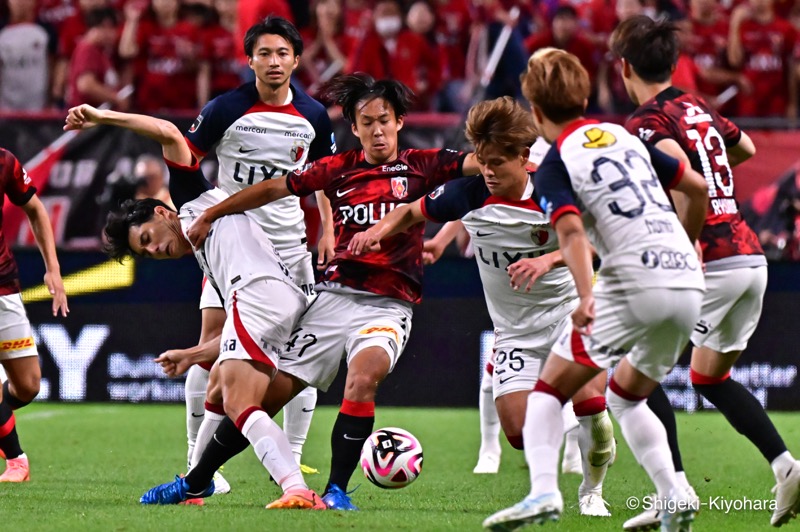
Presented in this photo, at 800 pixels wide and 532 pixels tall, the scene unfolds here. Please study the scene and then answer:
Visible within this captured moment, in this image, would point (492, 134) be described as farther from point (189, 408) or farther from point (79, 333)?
point (79, 333)

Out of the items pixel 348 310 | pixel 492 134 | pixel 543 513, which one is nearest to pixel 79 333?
pixel 348 310

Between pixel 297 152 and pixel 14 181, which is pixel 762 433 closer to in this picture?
pixel 297 152

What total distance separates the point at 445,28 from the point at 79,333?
604 cm

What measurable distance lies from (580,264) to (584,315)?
203 millimetres

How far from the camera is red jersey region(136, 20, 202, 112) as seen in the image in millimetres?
15016

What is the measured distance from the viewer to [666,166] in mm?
5258

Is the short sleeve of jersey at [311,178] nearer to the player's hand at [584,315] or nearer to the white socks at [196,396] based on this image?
the white socks at [196,396]

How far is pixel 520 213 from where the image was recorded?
6375 millimetres

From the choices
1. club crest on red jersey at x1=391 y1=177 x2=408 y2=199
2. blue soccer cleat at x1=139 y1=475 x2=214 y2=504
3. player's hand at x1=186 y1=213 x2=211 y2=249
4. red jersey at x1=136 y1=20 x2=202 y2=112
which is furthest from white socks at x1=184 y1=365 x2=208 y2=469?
red jersey at x1=136 y1=20 x2=202 y2=112

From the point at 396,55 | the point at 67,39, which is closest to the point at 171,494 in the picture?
the point at 396,55

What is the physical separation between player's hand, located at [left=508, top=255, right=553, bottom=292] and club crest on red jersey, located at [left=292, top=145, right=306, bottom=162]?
2179 mm

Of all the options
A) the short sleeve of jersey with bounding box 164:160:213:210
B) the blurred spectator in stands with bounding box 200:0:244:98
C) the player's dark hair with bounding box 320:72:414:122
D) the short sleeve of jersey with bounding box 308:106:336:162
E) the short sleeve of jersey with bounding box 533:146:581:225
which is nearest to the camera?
the short sleeve of jersey with bounding box 533:146:581:225

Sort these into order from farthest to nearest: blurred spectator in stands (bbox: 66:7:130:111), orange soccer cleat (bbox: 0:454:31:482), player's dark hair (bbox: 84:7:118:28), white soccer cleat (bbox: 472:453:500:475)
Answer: player's dark hair (bbox: 84:7:118:28) < blurred spectator in stands (bbox: 66:7:130:111) < white soccer cleat (bbox: 472:453:500:475) < orange soccer cleat (bbox: 0:454:31:482)

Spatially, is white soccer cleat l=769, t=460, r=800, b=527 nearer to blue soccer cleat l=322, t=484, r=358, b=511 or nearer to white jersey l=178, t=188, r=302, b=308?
blue soccer cleat l=322, t=484, r=358, b=511
